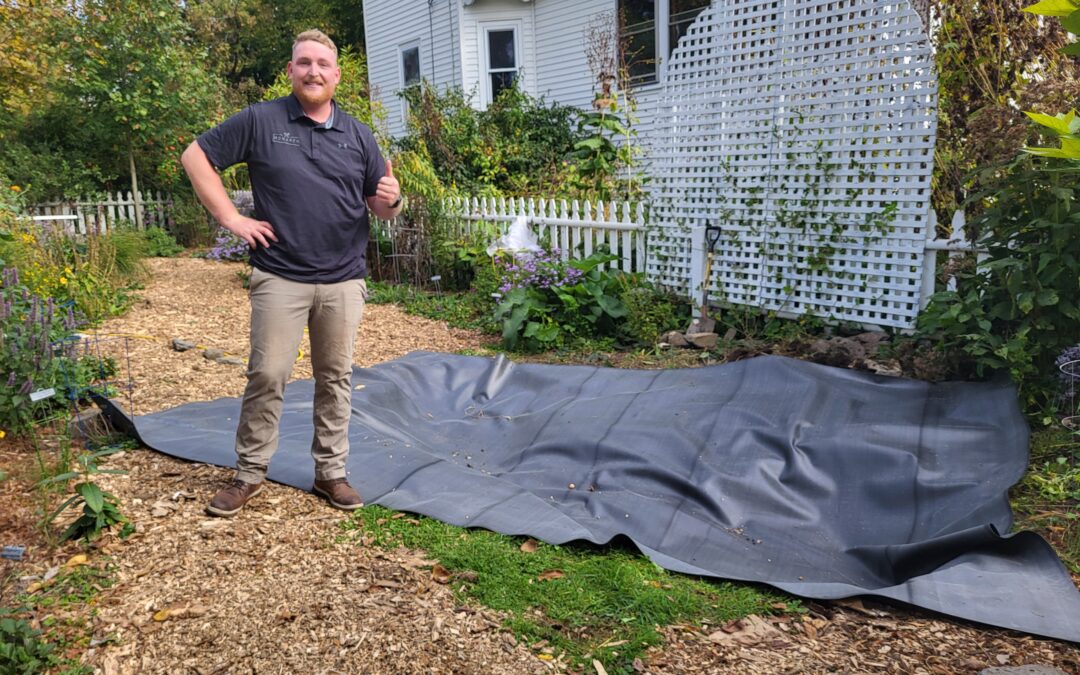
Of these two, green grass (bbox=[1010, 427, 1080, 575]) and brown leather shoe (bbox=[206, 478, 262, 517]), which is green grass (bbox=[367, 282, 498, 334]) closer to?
brown leather shoe (bbox=[206, 478, 262, 517])

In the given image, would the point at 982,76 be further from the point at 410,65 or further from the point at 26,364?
the point at 410,65

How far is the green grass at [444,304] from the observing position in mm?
7133

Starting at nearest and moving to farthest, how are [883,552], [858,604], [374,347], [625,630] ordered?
[625,630] < [858,604] < [883,552] < [374,347]

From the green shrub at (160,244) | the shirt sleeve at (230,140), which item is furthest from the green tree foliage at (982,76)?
the green shrub at (160,244)

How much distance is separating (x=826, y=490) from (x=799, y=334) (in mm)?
2227

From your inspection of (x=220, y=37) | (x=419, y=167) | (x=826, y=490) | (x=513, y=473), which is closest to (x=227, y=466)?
(x=513, y=473)

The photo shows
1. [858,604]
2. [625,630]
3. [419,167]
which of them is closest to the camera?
[625,630]

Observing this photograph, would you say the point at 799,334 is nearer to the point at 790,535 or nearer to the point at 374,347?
the point at 790,535

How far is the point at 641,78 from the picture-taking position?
12203 mm

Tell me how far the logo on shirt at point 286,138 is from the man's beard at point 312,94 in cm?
14

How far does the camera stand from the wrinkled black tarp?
2807 millimetres

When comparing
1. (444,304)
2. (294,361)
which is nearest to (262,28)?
(444,304)

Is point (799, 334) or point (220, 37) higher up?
point (220, 37)

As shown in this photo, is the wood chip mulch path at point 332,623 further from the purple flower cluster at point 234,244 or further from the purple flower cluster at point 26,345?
the purple flower cluster at point 234,244
